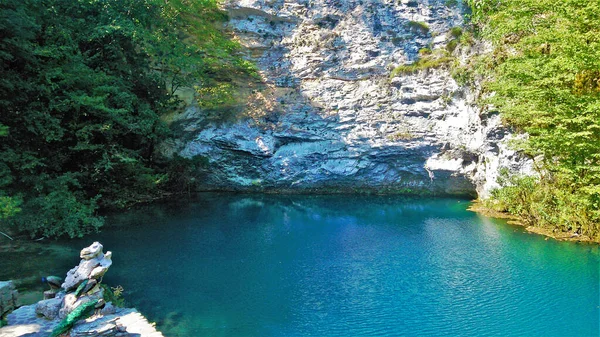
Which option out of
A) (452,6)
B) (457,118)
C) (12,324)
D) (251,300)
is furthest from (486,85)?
(12,324)

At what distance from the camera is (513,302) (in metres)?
10.5

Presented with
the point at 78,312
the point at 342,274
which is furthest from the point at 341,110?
the point at 78,312

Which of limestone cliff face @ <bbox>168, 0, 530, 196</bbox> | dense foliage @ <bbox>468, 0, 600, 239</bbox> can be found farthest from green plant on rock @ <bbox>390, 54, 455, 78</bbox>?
dense foliage @ <bbox>468, 0, 600, 239</bbox>

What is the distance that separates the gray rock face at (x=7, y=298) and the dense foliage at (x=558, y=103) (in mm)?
16889

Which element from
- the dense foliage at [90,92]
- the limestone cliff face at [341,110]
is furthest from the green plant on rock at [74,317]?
the limestone cliff face at [341,110]

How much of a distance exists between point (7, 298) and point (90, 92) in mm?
10014

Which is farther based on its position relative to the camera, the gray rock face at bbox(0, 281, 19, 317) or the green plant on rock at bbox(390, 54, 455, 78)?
the green plant on rock at bbox(390, 54, 455, 78)

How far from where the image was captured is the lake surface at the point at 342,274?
9.55 meters

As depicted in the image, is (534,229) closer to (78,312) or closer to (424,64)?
(424,64)

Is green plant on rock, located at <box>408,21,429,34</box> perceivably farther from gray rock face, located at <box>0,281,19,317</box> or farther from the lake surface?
gray rock face, located at <box>0,281,19,317</box>

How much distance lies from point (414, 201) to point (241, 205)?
31.2 feet

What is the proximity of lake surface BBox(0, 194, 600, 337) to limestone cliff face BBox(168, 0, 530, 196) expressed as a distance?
5361mm

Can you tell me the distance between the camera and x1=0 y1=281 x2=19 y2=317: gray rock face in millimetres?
8652

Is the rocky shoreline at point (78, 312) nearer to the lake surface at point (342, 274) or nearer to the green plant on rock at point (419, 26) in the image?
the lake surface at point (342, 274)
